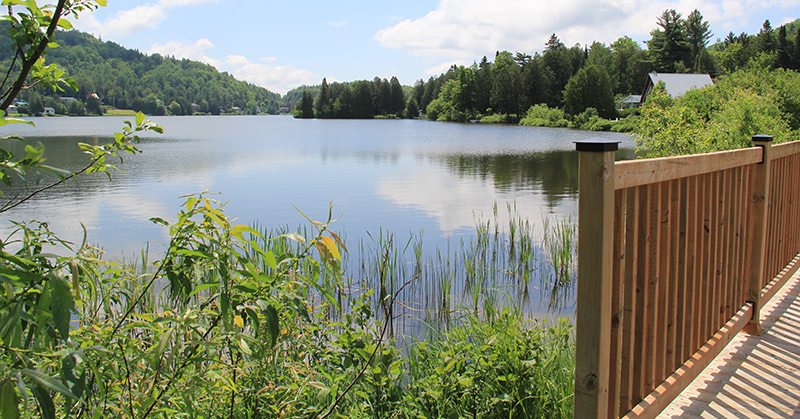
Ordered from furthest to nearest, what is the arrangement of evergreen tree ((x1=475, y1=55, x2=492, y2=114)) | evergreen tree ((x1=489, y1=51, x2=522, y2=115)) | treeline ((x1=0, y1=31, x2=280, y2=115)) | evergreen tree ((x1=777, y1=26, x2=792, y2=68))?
evergreen tree ((x1=475, y1=55, x2=492, y2=114)) → treeline ((x1=0, y1=31, x2=280, y2=115)) → evergreen tree ((x1=489, y1=51, x2=522, y2=115)) → evergreen tree ((x1=777, y1=26, x2=792, y2=68))

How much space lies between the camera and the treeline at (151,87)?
292 feet

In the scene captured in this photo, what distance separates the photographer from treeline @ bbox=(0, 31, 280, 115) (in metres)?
88.9

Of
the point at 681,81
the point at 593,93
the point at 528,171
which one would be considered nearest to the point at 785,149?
the point at 528,171

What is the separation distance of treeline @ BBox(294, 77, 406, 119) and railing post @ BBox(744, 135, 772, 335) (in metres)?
113

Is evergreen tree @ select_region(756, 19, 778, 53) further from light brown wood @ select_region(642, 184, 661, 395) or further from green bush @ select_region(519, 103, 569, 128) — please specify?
light brown wood @ select_region(642, 184, 661, 395)

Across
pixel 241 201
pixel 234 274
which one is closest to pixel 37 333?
pixel 234 274

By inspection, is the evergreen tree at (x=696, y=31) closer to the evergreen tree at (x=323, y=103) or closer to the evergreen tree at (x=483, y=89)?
the evergreen tree at (x=483, y=89)

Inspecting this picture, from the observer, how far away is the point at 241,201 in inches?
607

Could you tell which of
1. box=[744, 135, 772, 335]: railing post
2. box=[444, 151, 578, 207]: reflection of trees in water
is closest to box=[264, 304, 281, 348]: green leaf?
box=[744, 135, 772, 335]: railing post

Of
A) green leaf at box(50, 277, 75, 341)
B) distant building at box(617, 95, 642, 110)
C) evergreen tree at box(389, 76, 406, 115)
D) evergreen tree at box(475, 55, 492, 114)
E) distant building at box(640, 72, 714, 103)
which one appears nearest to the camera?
green leaf at box(50, 277, 75, 341)

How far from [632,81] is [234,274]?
9741 cm

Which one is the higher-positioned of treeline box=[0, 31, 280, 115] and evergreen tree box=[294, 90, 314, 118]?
treeline box=[0, 31, 280, 115]

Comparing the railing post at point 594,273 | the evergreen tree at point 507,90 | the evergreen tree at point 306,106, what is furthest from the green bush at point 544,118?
the railing post at point 594,273

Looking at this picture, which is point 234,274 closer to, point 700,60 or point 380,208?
point 380,208
